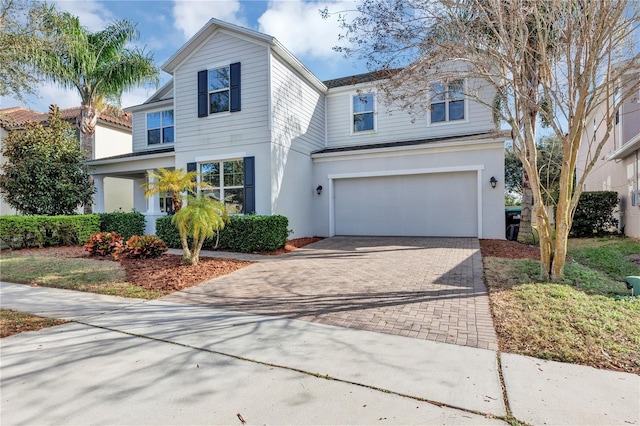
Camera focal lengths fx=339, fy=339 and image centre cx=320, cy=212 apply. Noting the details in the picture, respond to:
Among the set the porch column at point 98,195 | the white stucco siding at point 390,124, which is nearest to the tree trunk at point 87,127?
the porch column at point 98,195

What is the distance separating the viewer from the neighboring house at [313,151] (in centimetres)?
1117

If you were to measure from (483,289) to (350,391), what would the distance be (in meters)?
3.87

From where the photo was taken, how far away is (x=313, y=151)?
44.7ft

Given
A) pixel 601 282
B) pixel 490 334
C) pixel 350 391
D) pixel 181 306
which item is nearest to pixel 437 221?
pixel 601 282

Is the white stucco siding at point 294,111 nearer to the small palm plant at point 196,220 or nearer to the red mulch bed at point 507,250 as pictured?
the small palm plant at point 196,220

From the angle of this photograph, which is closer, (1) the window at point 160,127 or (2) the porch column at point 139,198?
(1) the window at point 160,127

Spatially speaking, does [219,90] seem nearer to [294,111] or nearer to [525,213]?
[294,111]

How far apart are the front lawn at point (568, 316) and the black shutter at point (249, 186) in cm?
720

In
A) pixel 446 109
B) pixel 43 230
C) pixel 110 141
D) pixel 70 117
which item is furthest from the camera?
pixel 110 141

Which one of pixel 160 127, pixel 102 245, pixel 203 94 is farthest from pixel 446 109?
pixel 160 127

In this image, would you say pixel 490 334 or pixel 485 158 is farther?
pixel 485 158

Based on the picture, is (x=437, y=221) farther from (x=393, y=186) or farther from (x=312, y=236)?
(x=312, y=236)

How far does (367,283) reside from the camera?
614cm

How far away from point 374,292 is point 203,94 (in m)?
9.93
